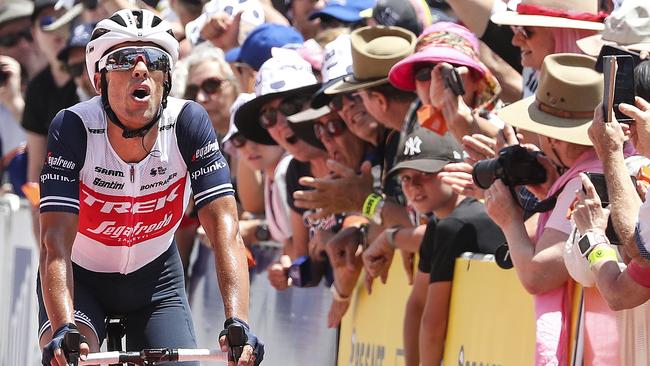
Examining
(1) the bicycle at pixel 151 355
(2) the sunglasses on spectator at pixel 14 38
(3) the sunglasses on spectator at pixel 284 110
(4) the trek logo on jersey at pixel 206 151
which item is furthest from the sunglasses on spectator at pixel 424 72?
(2) the sunglasses on spectator at pixel 14 38

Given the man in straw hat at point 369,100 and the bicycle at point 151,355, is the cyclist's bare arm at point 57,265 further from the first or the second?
the man in straw hat at point 369,100

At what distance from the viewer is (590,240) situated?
5516 millimetres

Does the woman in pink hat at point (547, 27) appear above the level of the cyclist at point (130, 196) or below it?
above

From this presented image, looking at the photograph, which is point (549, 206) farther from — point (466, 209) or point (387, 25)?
point (387, 25)

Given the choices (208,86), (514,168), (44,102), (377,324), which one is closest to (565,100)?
(514,168)

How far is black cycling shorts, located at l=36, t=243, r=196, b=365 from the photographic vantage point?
625 centimetres

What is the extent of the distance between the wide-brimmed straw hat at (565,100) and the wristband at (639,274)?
1.08 m

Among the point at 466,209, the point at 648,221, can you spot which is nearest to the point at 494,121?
the point at 466,209

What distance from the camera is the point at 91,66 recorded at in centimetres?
607

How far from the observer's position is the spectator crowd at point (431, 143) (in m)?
5.70

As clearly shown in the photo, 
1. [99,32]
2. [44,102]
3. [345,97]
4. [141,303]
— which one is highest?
[99,32]

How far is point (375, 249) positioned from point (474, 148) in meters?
1.33

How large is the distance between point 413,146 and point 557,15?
3.29ft

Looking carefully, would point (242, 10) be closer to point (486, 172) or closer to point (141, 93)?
point (486, 172)
